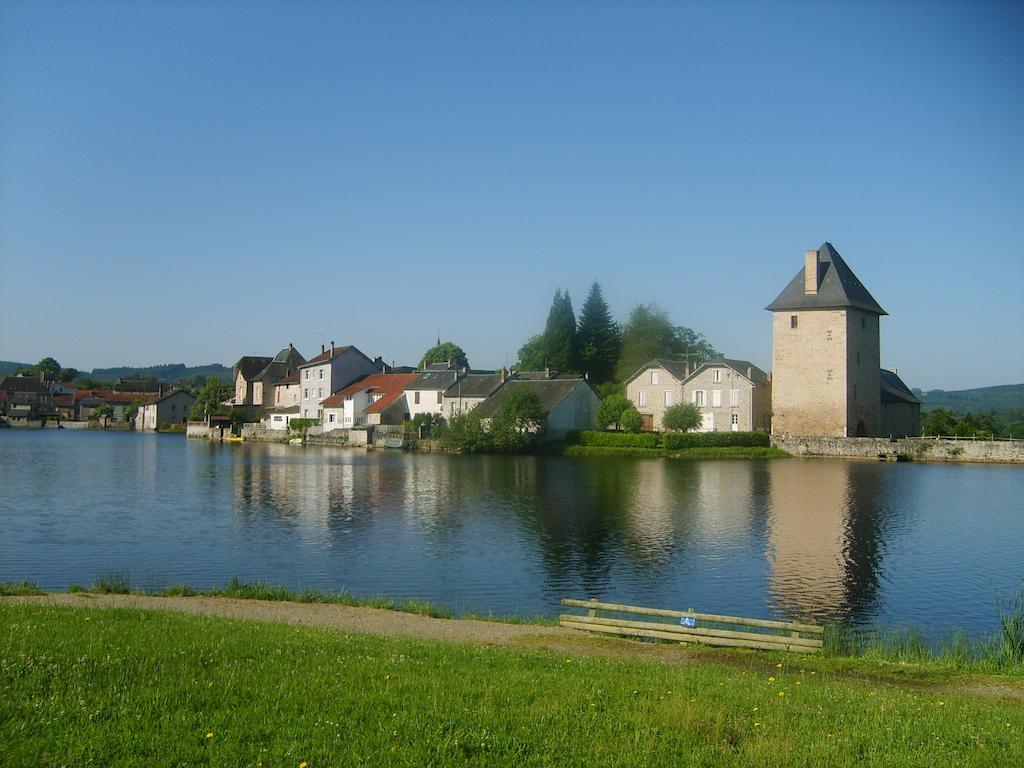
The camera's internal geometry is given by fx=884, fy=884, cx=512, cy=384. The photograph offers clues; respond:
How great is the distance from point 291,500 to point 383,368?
174 feet

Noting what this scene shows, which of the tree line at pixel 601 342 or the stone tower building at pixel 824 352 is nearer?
the stone tower building at pixel 824 352

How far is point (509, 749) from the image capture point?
6.59m

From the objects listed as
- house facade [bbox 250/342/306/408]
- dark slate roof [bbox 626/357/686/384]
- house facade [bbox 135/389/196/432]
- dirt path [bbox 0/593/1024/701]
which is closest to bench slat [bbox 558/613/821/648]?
dirt path [bbox 0/593/1024/701]

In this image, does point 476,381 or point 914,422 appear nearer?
point 914,422

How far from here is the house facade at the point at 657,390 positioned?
2512 inches

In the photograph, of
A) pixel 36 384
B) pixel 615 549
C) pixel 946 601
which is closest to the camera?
pixel 946 601

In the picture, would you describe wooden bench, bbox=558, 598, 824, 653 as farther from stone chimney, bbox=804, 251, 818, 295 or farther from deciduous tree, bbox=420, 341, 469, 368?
deciduous tree, bbox=420, 341, 469, 368

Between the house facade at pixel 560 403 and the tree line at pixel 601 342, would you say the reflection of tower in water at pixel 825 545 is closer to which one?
the house facade at pixel 560 403

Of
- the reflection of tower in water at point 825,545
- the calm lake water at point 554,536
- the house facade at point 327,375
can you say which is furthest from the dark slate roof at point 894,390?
the house facade at point 327,375

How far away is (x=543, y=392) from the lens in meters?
64.2

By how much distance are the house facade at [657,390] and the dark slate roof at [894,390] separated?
14.1 meters

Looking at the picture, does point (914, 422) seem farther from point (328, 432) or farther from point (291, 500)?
point (291, 500)

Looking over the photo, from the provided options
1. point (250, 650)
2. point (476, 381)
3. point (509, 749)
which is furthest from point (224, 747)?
point (476, 381)

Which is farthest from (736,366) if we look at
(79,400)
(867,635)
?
(79,400)
